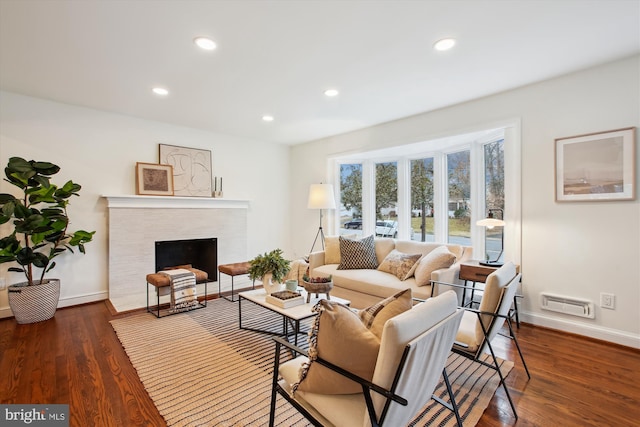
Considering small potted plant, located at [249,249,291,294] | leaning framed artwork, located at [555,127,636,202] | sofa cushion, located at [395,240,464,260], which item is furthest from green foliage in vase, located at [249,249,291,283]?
leaning framed artwork, located at [555,127,636,202]

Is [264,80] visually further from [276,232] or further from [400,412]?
[276,232]

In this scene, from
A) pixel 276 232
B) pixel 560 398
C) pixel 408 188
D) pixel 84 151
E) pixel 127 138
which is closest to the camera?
pixel 560 398

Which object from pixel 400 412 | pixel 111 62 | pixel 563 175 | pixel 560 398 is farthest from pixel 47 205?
pixel 563 175

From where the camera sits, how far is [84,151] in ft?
12.8

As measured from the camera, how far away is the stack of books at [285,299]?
2602 millimetres

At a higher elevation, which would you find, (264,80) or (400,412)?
(264,80)

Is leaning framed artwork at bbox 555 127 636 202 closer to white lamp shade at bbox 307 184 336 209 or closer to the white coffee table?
the white coffee table

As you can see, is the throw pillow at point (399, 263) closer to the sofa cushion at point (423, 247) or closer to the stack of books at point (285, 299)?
the sofa cushion at point (423, 247)

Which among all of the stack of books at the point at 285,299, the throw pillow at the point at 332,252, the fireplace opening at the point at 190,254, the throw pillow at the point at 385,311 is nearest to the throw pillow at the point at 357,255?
the throw pillow at the point at 332,252

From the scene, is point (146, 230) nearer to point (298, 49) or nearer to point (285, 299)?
point (285, 299)

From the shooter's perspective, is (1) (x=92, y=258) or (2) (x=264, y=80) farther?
(1) (x=92, y=258)

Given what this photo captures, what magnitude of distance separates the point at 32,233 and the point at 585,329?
5565mm

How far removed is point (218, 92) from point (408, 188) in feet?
10.1

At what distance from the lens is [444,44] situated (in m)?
2.40
